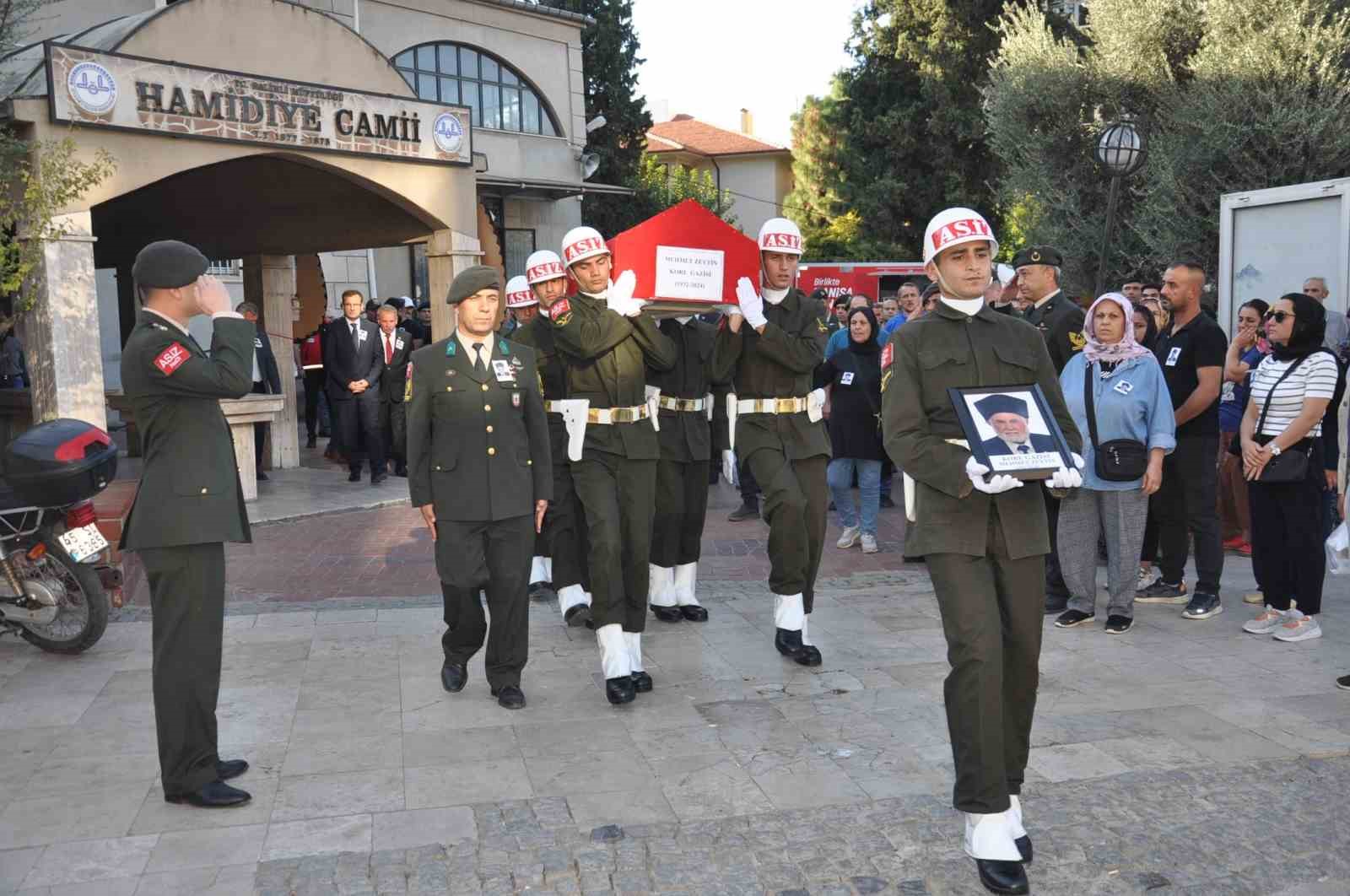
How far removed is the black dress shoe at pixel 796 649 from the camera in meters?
5.87

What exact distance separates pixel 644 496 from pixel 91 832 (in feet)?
8.69

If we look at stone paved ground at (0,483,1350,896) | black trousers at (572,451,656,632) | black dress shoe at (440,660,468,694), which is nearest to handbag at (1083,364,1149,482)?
stone paved ground at (0,483,1350,896)

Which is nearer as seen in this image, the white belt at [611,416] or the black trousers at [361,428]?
the white belt at [611,416]

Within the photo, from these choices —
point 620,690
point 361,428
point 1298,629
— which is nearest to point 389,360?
point 361,428

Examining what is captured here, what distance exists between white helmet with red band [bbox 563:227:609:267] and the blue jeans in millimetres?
4264

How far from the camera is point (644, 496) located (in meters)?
5.61

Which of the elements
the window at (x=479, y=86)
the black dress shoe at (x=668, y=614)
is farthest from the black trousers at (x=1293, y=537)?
the window at (x=479, y=86)

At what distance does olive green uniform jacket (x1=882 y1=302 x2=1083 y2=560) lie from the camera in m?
3.60

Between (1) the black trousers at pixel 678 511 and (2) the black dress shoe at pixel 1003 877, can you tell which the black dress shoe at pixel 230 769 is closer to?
(1) the black trousers at pixel 678 511

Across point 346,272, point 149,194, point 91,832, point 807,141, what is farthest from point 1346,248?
point 807,141

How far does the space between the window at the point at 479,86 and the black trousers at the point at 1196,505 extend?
1883 centimetres

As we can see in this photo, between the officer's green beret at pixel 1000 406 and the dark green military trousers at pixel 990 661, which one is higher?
the officer's green beret at pixel 1000 406

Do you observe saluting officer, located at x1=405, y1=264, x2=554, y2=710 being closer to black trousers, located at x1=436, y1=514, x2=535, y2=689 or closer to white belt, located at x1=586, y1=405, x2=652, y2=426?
black trousers, located at x1=436, y1=514, x2=535, y2=689

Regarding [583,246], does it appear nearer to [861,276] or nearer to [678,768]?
[678,768]
